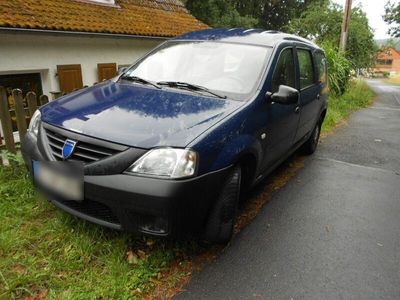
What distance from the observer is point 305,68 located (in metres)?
4.84

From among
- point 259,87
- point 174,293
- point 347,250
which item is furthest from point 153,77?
point 347,250

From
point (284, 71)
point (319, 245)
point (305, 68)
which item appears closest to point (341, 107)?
point (305, 68)

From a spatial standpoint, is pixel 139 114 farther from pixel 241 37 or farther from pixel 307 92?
pixel 307 92

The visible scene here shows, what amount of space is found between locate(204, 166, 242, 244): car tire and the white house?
6.05 m

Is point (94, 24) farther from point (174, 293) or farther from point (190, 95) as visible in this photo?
point (174, 293)

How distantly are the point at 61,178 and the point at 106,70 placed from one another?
7.53m

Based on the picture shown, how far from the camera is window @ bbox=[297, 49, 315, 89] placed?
4.60m

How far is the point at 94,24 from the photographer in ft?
30.1

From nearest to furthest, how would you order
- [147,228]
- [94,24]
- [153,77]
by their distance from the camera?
[147,228] < [153,77] < [94,24]

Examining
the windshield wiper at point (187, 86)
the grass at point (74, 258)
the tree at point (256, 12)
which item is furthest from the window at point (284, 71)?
the tree at point (256, 12)

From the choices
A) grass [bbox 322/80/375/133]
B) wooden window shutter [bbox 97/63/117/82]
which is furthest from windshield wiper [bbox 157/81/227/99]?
wooden window shutter [bbox 97/63/117/82]

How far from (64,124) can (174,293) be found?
4.92 ft

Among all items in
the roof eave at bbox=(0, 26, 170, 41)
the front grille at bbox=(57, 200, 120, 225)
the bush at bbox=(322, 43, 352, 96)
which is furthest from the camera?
the bush at bbox=(322, 43, 352, 96)

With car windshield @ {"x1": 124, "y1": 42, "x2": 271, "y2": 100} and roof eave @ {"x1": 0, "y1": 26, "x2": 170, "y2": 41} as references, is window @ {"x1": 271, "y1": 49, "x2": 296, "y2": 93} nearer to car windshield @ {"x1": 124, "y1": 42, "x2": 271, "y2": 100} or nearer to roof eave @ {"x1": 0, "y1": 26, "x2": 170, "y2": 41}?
car windshield @ {"x1": 124, "y1": 42, "x2": 271, "y2": 100}
